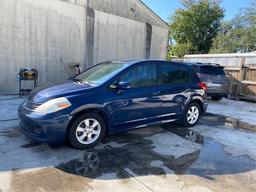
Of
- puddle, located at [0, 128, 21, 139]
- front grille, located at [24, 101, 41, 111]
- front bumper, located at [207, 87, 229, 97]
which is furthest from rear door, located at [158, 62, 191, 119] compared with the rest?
front bumper, located at [207, 87, 229, 97]

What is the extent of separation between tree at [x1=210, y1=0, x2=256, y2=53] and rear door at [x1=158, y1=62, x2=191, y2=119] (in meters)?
20.2

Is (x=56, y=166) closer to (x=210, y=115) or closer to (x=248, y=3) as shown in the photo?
(x=210, y=115)

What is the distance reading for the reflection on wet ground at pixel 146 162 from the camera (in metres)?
3.25

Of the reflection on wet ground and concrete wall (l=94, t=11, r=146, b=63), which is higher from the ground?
concrete wall (l=94, t=11, r=146, b=63)

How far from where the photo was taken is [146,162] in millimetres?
3545

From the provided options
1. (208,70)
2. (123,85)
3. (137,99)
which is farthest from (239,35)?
(123,85)

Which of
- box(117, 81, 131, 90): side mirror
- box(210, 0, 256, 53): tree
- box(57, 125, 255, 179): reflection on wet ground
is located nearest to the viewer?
box(57, 125, 255, 179): reflection on wet ground

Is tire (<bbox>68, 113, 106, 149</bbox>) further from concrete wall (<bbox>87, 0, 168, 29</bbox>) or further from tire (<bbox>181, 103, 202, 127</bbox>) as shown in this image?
concrete wall (<bbox>87, 0, 168, 29</bbox>)

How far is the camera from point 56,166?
3266mm

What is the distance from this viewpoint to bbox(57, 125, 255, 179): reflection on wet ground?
3252 millimetres

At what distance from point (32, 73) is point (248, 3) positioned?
22660 millimetres

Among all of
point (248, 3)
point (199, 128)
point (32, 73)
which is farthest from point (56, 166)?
point (248, 3)

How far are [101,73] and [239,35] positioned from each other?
23.0 meters

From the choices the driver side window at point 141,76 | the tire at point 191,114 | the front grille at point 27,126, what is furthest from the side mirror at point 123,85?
the tire at point 191,114
